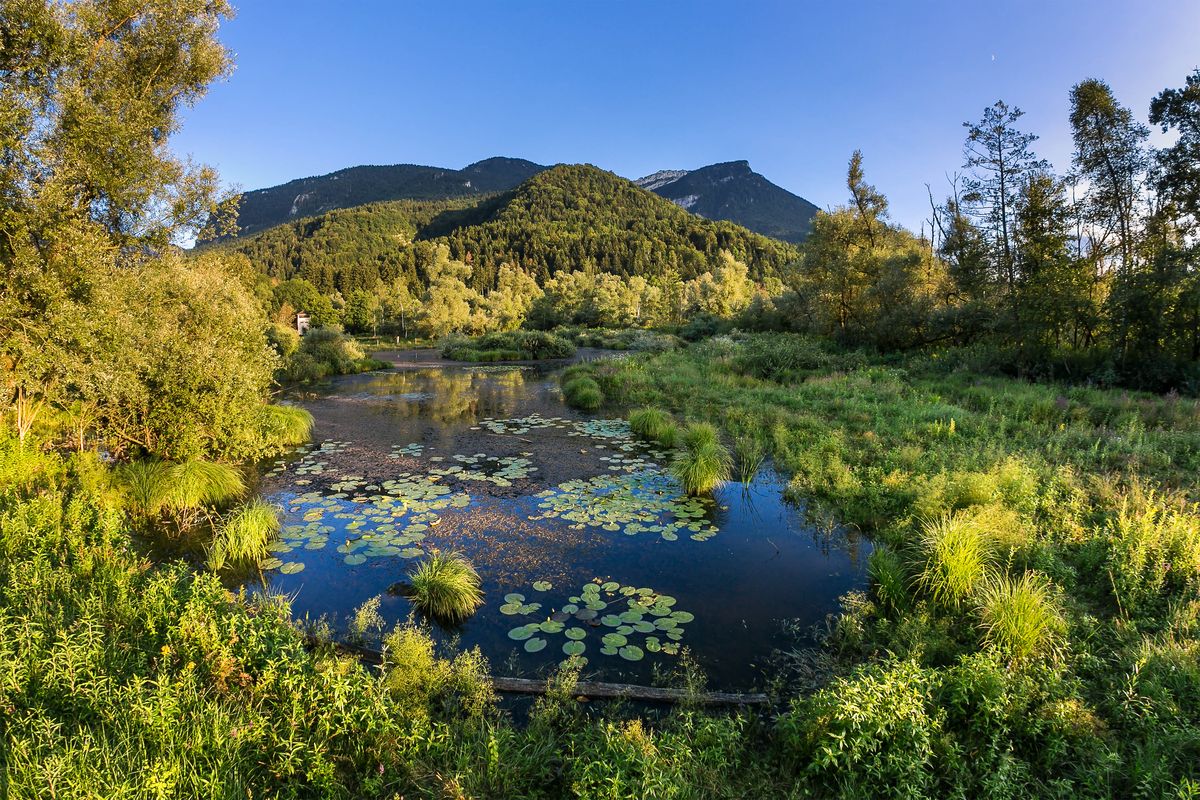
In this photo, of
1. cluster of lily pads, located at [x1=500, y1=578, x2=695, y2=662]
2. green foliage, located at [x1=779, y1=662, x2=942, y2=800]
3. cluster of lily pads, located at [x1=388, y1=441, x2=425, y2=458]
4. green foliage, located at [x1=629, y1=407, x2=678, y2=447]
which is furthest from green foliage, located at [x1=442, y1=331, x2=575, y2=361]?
green foliage, located at [x1=779, y1=662, x2=942, y2=800]

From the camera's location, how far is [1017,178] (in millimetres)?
20906

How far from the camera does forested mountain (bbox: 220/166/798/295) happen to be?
11838cm

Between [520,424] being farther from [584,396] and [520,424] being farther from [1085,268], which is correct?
[1085,268]

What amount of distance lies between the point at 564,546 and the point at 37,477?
29.8ft

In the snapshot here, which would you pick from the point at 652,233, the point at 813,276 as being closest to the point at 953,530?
the point at 813,276

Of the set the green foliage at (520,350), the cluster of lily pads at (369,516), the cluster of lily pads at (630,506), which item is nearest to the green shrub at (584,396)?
the cluster of lily pads at (630,506)

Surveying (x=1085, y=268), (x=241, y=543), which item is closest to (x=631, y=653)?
(x=241, y=543)

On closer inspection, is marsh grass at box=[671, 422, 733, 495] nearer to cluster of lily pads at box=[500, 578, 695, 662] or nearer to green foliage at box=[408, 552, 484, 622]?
cluster of lily pads at box=[500, 578, 695, 662]

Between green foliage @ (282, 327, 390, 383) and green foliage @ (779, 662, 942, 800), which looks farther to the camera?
green foliage @ (282, 327, 390, 383)

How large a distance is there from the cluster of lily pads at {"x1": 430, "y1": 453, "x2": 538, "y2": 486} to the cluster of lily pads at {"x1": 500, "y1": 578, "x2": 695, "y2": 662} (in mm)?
4911

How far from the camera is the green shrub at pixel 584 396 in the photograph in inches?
826

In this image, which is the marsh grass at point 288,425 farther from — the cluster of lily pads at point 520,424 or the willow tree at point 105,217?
the cluster of lily pads at point 520,424

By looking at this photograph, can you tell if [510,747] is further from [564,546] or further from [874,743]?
[564,546]

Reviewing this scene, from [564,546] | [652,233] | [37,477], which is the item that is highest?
[652,233]
